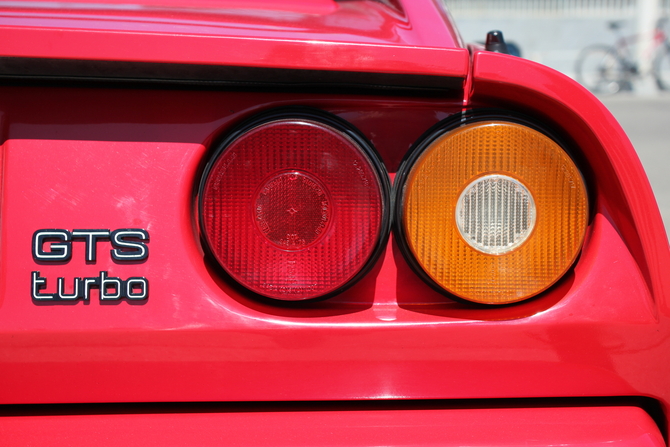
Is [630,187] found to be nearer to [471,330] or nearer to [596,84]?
[471,330]

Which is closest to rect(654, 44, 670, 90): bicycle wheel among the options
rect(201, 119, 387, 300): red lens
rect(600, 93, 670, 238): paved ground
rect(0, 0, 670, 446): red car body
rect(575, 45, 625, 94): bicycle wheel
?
rect(600, 93, 670, 238): paved ground

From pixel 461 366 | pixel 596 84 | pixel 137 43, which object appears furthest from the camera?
pixel 596 84

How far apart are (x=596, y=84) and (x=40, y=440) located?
41.5 feet

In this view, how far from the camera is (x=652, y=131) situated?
25.7ft

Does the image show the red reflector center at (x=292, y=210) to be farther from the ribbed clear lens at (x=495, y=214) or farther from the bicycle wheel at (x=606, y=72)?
the bicycle wheel at (x=606, y=72)

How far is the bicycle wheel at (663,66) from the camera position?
39.7 feet

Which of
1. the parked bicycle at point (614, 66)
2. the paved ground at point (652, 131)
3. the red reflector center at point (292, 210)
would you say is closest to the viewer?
the red reflector center at point (292, 210)

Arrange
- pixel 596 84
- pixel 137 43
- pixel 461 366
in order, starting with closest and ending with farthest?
pixel 137 43 < pixel 461 366 < pixel 596 84

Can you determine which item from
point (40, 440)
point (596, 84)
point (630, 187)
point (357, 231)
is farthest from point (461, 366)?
point (596, 84)

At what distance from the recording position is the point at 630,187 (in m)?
0.87

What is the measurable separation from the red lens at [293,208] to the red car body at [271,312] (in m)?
0.05

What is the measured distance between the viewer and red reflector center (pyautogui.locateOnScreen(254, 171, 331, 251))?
0.85m

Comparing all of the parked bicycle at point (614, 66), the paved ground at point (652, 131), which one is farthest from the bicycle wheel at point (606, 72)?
the paved ground at point (652, 131)

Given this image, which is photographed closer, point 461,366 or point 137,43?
point 137,43
